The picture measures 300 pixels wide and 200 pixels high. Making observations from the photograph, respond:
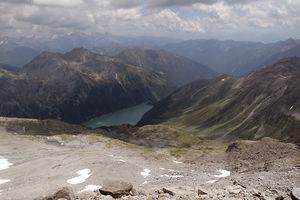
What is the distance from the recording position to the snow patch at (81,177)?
171ft

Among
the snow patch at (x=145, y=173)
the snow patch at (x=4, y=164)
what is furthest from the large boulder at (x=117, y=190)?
the snow patch at (x=4, y=164)

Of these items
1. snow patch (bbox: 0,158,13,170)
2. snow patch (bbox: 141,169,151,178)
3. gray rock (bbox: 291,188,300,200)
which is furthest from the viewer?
snow patch (bbox: 0,158,13,170)

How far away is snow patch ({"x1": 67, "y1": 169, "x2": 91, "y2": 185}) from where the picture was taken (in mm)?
52250

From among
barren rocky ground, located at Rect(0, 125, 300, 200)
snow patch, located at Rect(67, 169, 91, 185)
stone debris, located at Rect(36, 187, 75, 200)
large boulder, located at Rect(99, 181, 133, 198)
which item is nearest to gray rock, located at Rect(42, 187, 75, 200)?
stone debris, located at Rect(36, 187, 75, 200)

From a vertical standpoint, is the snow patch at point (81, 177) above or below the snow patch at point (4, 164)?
above

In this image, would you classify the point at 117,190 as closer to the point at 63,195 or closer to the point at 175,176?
the point at 63,195

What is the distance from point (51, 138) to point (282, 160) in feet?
424

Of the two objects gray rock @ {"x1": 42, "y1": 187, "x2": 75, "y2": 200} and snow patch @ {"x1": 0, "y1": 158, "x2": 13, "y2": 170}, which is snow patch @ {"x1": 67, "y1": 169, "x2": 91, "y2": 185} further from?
snow patch @ {"x1": 0, "y1": 158, "x2": 13, "y2": 170}

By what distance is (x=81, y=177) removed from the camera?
56031 millimetres

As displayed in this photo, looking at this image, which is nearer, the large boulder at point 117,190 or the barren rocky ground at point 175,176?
the large boulder at point 117,190

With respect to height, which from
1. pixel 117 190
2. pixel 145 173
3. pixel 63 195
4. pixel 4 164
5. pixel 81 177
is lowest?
pixel 4 164

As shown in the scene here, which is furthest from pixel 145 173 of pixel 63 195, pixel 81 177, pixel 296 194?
pixel 296 194

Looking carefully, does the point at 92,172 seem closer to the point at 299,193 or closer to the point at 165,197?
the point at 165,197

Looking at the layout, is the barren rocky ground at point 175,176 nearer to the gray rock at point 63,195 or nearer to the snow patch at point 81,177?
the snow patch at point 81,177
